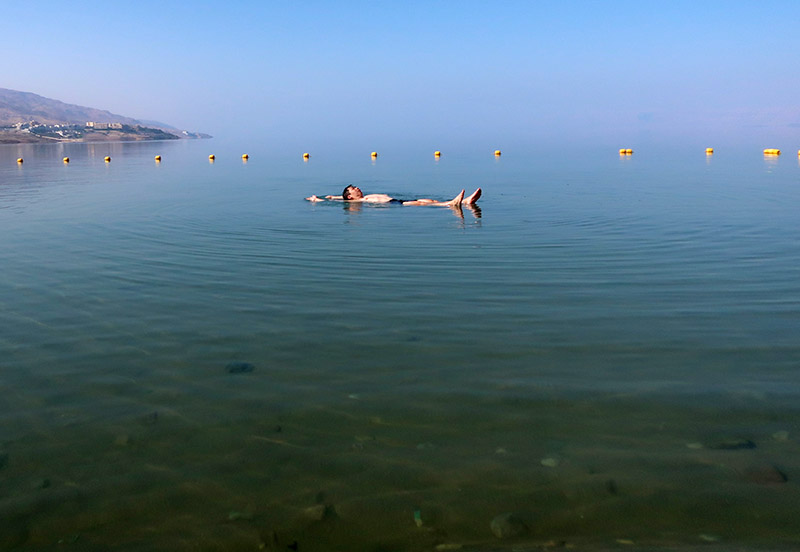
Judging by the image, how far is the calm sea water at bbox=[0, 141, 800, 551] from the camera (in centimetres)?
540

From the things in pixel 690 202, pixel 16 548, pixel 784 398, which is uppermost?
pixel 690 202

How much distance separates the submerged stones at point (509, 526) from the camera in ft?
17.0

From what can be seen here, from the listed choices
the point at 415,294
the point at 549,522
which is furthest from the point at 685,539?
the point at 415,294

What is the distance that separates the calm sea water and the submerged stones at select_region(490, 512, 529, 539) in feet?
0.11

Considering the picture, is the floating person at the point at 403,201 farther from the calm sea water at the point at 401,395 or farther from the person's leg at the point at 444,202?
the calm sea water at the point at 401,395

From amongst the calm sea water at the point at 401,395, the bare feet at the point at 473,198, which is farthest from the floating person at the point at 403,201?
the calm sea water at the point at 401,395

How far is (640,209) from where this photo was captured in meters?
24.1

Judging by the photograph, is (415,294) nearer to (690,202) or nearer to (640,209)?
(640,209)

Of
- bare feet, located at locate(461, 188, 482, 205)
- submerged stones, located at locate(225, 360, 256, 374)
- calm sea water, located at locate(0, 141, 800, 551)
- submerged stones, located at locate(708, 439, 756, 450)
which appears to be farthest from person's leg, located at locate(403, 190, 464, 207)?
submerged stones, located at locate(708, 439, 756, 450)

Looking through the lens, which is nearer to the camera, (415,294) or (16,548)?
(16,548)

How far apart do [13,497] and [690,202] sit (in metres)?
25.5

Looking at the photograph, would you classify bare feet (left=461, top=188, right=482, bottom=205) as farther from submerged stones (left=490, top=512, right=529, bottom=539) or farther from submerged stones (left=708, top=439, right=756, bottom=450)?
submerged stones (left=490, top=512, right=529, bottom=539)

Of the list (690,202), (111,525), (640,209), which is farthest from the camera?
(690,202)

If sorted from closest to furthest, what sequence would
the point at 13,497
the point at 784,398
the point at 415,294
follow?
the point at 13,497, the point at 784,398, the point at 415,294
